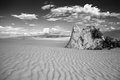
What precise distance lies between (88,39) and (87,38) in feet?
0.52

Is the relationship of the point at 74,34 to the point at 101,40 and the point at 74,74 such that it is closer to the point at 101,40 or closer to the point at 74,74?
the point at 101,40

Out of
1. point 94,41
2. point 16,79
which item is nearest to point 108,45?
point 94,41

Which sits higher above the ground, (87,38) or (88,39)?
(87,38)

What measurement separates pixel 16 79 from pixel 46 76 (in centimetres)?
104

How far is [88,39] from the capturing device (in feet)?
35.3

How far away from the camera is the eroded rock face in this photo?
10578 mm

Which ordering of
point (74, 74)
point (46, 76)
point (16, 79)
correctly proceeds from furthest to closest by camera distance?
point (74, 74)
point (46, 76)
point (16, 79)

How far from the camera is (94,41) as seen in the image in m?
10.7

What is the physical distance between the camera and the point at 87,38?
10.8 m

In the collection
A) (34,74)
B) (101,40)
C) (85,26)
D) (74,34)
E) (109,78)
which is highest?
(85,26)

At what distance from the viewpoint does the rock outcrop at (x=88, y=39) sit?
10578mm

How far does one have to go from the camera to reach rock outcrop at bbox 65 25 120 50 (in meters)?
10.6

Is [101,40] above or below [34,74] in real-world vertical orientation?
above

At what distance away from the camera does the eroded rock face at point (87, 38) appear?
10578mm
